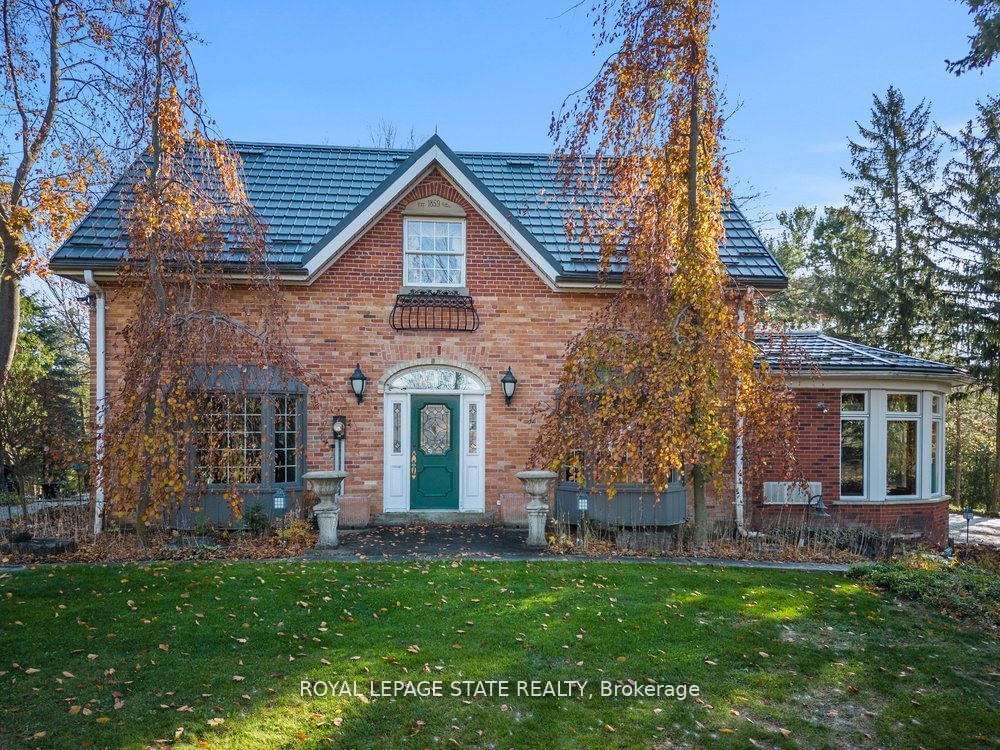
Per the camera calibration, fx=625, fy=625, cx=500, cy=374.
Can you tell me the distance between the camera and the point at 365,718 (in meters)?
4.40

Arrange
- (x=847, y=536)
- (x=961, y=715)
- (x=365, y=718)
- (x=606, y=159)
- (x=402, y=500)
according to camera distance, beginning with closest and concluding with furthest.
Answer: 1. (x=365, y=718)
2. (x=961, y=715)
3. (x=606, y=159)
4. (x=847, y=536)
5. (x=402, y=500)

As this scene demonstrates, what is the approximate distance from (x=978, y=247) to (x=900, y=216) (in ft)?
11.3

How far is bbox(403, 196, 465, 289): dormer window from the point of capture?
11.9 m

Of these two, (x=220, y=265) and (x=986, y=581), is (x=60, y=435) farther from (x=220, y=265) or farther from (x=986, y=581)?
(x=986, y=581)

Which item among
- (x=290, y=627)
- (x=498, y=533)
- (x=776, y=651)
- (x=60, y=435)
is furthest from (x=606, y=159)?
(x=60, y=435)

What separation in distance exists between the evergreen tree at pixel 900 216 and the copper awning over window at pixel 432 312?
58.4 feet

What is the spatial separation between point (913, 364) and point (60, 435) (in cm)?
1568

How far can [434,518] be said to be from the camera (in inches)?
458

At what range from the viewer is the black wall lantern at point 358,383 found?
1133 cm

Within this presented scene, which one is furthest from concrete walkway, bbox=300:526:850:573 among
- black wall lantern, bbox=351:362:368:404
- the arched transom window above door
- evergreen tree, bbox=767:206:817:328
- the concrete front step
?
evergreen tree, bbox=767:206:817:328

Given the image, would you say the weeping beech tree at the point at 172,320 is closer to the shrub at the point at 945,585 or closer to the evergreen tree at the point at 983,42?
the shrub at the point at 945,585

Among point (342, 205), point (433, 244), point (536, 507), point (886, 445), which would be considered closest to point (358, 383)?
point (433, 244)

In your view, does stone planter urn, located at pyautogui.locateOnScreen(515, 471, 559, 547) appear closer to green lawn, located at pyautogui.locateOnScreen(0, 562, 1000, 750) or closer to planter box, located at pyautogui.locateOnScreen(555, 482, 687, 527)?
planter box, located at pyautogui.locateOnScreen(555, 482, 687, 527)

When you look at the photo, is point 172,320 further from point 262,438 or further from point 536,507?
point 536,507
